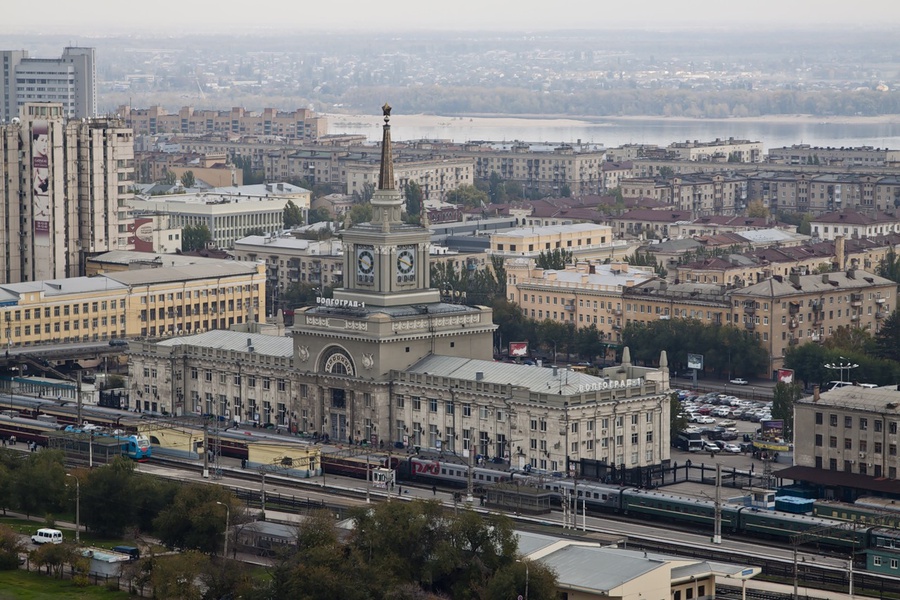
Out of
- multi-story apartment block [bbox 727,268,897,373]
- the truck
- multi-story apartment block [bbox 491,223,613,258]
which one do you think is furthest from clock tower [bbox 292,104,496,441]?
multi-story apartment block [bbox 491,223,613,258]

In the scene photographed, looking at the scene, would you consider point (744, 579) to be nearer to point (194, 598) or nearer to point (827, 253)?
point (194, 598)

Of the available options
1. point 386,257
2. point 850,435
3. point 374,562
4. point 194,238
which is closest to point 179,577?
point 374,562

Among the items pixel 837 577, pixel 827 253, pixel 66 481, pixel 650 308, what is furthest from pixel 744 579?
pixel 827 253

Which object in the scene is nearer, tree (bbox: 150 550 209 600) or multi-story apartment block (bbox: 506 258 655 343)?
tree (bbox: 150 550 209 600)

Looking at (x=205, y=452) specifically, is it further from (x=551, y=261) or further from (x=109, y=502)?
(x=551, y=261)

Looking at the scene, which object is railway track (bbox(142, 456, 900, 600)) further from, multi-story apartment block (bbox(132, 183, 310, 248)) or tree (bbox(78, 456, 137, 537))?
multi-story apartment block (bbox(132, 183, 310, 248))
